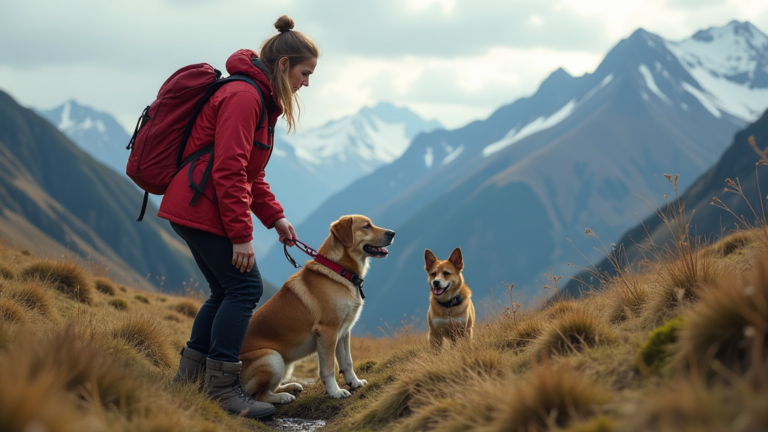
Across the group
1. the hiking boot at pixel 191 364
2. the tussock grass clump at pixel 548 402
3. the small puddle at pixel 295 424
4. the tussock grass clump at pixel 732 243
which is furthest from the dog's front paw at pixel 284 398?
the tussock grass clump at pixel 732 243

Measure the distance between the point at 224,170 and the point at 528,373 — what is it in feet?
10.2

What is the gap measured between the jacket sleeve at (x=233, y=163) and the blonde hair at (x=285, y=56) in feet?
1.86

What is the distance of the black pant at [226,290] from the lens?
5.88 metres

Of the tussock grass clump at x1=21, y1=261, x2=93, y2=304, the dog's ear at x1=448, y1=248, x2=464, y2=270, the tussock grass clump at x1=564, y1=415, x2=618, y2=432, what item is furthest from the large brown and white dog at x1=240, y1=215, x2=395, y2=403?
the tussock grass clump at x1=21, y1=261, x2=93, y2=304

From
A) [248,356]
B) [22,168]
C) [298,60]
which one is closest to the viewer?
[298,60]

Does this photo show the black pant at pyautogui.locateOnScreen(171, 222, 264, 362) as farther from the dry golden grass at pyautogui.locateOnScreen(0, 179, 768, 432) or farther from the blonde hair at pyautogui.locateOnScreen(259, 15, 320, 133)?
the blonde hair at pyautogui.locateOnScreen(259, 15, 320, 133)

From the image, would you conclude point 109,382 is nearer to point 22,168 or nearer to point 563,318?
point 563,318

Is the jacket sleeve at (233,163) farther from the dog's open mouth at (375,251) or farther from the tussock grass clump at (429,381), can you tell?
the dog's open mouth at (375,251)

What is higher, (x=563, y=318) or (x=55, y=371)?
(x=55, y=371)

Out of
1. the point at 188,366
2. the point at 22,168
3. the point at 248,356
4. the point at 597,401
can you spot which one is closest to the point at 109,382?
the point at 188,366

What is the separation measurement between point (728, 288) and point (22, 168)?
18425 cm

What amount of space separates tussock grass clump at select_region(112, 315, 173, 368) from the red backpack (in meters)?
2.30

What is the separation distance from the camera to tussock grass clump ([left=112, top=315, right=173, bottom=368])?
24.1 feet

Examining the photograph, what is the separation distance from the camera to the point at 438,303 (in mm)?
8844
